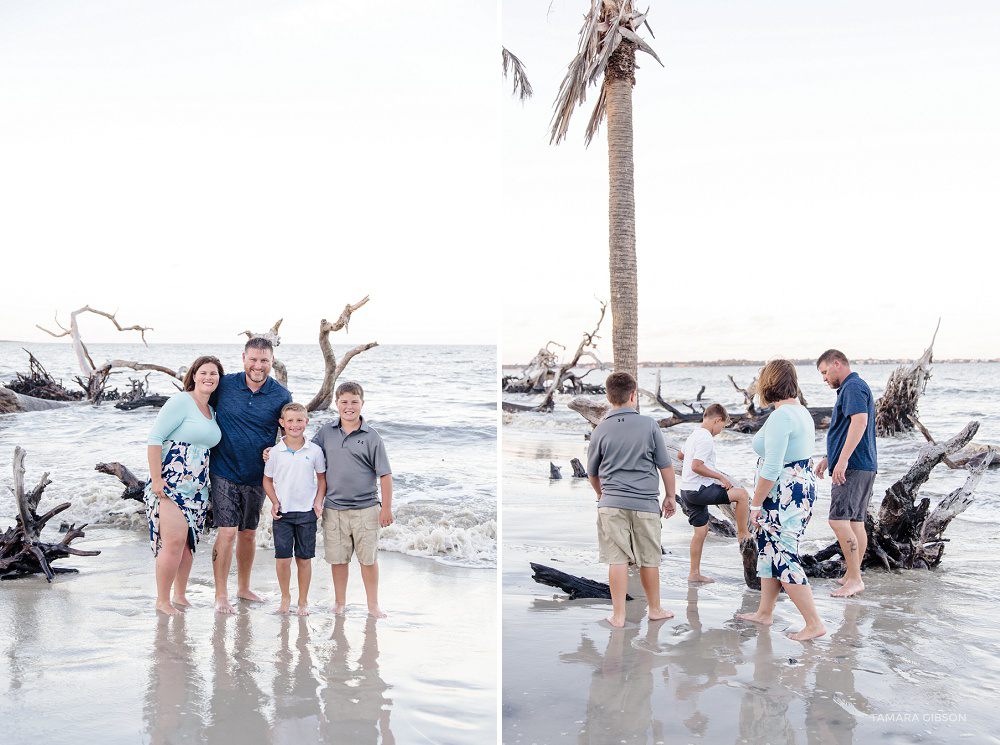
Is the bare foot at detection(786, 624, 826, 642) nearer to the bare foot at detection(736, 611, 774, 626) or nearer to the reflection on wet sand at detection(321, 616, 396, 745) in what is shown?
the bare foot at detection(736, 611, 774, 626)

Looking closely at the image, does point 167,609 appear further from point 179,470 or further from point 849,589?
point 849,589

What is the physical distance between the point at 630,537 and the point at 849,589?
77.7 inches

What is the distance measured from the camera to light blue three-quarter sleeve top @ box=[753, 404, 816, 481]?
14.4 ft

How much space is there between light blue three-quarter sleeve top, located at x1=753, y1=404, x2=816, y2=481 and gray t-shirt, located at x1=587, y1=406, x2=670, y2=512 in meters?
0.61

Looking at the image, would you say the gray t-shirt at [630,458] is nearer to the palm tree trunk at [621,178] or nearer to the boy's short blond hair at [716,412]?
the boy's short blond hair at [716,412]

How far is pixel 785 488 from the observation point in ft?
14.8

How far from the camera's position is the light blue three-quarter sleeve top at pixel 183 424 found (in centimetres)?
479

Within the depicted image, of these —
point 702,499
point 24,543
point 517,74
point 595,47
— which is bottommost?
point 24,543

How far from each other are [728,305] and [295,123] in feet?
86.7

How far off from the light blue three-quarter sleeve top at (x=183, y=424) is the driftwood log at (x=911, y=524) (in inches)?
190

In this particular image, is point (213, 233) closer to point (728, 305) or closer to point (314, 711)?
point (728, 305)

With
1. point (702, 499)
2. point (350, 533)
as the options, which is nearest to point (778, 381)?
point (702, 499)

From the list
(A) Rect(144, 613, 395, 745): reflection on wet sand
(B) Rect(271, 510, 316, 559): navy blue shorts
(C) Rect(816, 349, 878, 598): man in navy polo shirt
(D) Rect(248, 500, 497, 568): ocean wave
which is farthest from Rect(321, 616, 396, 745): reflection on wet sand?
(C) Rect(816, 349, 878, 598): man in navy polo shirt

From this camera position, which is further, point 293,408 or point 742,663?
point 293,408
